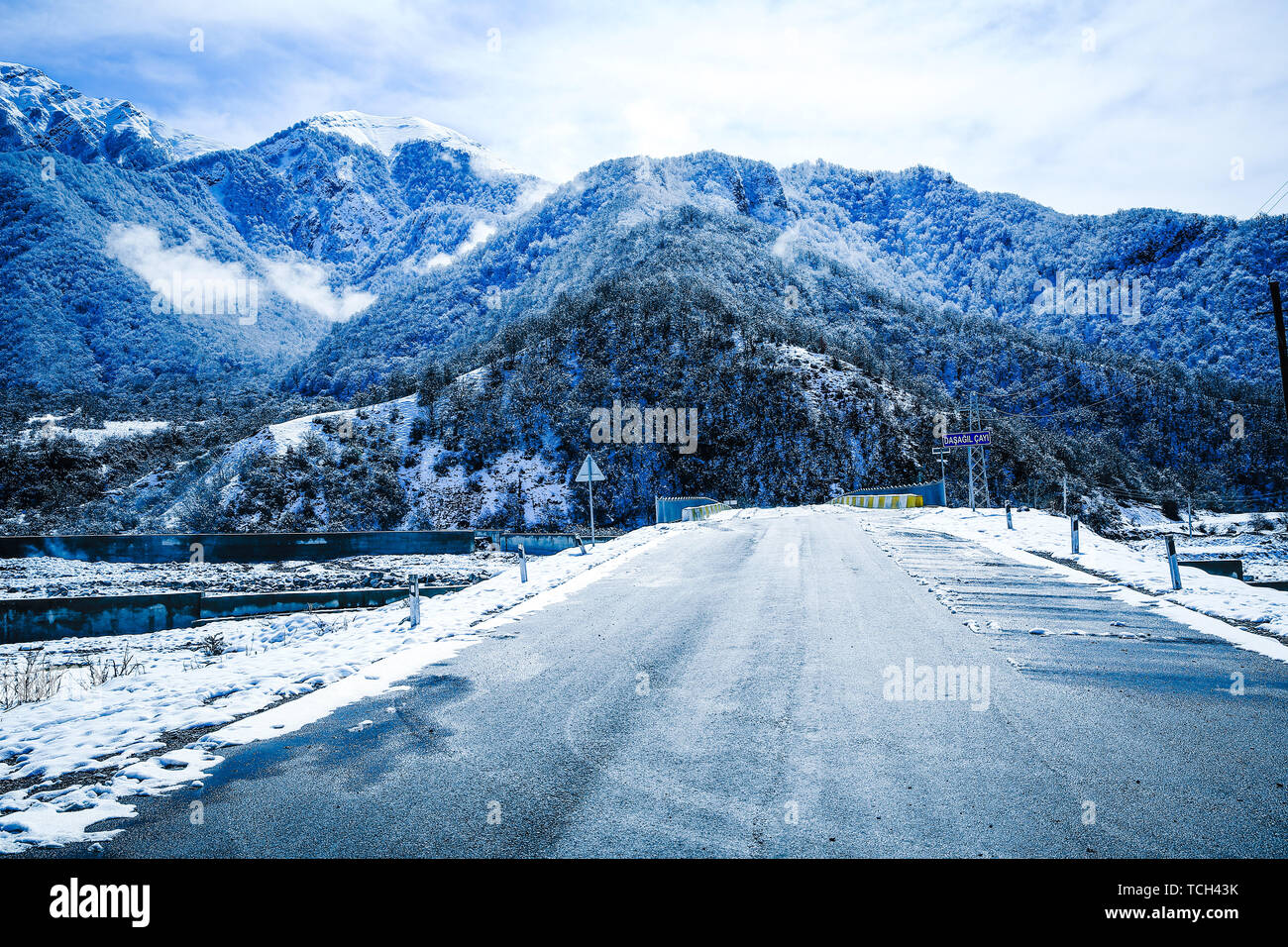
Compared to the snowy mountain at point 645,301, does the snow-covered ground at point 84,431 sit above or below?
below

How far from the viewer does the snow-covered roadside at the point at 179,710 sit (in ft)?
14.6

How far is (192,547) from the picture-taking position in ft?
92.2

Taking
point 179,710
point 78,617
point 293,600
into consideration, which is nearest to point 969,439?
point 293,600

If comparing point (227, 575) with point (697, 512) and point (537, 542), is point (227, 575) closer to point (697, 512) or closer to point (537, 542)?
point (537, 542)

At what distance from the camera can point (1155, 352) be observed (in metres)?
133

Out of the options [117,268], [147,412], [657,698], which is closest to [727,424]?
[657,698]

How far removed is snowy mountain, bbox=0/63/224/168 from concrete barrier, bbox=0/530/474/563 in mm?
199375

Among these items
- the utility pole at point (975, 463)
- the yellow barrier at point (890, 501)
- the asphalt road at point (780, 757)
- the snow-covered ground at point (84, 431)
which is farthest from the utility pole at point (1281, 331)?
the snow-covered ground at point (84, 431)

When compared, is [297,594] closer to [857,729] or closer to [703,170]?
[857,729]

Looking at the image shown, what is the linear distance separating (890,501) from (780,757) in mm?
41212

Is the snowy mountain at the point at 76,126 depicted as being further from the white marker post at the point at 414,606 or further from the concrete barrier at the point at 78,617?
the white marker post at the point at 414,606

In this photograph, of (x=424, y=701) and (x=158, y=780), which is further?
(x=424, y=701)

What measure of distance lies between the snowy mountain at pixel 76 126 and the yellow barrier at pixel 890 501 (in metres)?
213
